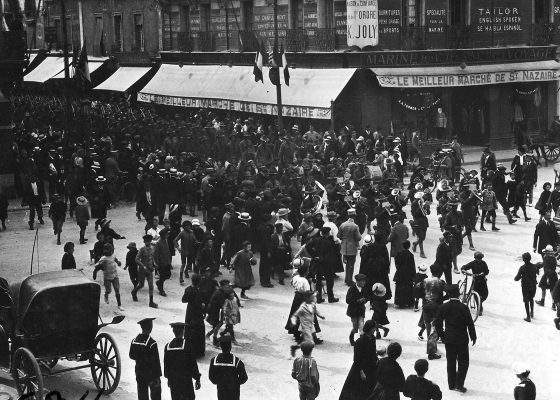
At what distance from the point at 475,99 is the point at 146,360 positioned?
27.2 meters

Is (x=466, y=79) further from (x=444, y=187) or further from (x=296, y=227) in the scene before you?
(x=296, y=227)

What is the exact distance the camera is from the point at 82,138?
34000 mm

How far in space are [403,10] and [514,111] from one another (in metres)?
6.53

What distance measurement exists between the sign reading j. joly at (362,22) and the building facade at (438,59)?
43cm

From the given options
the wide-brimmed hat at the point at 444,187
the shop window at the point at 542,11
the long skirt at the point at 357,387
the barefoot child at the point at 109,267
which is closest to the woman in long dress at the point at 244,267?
the barefoot child at the point at 109,267

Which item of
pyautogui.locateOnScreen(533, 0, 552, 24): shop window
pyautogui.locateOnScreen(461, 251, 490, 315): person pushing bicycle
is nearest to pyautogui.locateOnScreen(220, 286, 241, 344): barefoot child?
pyautogui.locateOnScreen(461, 251, 490, 315): person pushing bicycle

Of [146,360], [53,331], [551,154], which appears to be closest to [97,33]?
[551,154]

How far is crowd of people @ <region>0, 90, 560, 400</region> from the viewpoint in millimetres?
12258

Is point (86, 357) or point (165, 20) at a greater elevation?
point (165, 20)

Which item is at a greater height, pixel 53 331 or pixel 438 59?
pixel 438 59

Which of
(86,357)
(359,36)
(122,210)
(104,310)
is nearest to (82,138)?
(122,210)

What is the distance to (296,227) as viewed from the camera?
22.5 meters

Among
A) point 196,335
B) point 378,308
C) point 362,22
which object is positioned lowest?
point 196,335

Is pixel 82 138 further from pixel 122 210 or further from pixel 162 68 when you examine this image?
pixel 162 68
